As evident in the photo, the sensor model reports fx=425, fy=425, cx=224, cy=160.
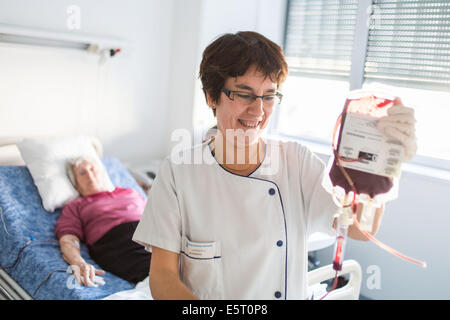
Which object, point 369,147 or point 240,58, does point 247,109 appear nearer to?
point 240,58

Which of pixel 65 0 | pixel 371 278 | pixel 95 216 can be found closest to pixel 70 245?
pixel 95 216

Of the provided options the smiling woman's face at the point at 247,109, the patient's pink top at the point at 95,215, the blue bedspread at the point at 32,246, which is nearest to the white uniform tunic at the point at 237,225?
the smiling woman's face at the point at 247,109

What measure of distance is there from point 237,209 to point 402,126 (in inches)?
16.7

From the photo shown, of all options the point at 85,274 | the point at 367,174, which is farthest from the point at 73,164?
the point at 367,174

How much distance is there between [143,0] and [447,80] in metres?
2.04

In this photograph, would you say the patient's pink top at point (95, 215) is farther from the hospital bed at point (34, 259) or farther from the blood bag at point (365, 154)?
the blood bag at point (365, 154)

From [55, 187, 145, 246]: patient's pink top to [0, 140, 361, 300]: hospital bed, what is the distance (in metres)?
0.07

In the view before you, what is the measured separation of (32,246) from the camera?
1.96m

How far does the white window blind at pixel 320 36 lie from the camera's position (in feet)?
9.72

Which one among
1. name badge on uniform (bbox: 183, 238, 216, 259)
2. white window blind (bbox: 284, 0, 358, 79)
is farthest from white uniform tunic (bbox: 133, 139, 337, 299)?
white window blind (bbox: 284, 0, 358, 79)

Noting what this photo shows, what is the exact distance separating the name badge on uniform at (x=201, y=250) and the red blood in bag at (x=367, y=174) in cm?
34

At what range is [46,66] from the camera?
2.56m

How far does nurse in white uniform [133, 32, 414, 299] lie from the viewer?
→ 3.27 feet

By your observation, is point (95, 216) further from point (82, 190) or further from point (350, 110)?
point (350, 110)
